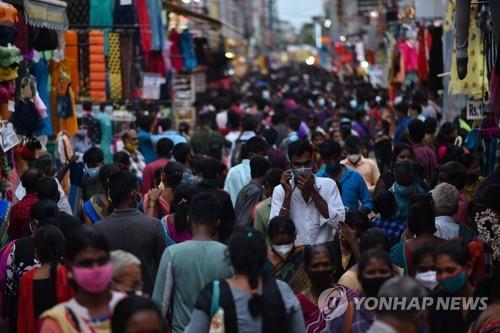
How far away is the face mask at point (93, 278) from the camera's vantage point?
208 inches

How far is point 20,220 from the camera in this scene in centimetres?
972

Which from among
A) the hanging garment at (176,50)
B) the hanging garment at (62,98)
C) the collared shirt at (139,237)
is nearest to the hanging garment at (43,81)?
the hanging garment at (62,98)

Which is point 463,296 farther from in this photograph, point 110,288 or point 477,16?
point 477,16

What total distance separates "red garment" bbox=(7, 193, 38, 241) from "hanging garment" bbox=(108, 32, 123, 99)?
10.7 meters

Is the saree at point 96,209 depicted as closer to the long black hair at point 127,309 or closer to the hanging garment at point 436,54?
the long black hair at point 127,309

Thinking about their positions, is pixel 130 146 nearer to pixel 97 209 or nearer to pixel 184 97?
pixel 97 209

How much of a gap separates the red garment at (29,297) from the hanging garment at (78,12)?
13.5 metres

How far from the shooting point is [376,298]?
19.0 ft

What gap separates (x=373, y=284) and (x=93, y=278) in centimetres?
143

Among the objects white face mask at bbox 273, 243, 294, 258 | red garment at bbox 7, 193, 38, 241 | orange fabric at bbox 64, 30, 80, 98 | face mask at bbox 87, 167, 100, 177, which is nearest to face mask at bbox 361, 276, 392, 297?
white face mask at bbox 273, 243, 294, 258

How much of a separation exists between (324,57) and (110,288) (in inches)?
4258

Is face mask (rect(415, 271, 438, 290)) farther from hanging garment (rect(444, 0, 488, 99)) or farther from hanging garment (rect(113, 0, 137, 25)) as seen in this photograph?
hanging garment (rect(113, 0, 137, 25))

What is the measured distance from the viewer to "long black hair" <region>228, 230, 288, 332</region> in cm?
575

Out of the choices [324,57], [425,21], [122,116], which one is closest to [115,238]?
[122,116]
